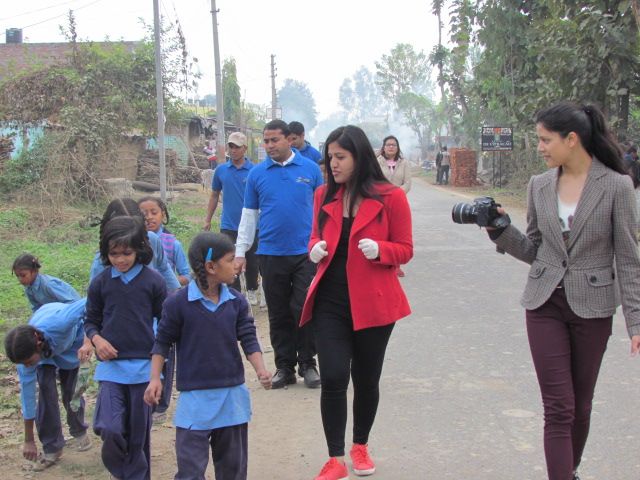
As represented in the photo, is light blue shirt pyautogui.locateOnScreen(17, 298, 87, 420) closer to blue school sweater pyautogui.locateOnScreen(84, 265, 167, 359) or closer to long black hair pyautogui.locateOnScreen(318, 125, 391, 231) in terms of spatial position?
blue school sweater pyautogui.locateOnScreen(84, 265, 167, 359)

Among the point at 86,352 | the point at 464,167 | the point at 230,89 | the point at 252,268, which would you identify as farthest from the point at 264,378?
the point at 230,89

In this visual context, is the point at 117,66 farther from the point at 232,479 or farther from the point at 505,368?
the point at 232,479

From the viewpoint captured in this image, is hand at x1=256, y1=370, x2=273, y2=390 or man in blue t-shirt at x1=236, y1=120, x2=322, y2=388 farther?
man in blue t-shirt at x1=236, y1=120, x2=322, y2=388

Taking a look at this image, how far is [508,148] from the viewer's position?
2967 cm

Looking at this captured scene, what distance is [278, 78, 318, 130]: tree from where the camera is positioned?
147m

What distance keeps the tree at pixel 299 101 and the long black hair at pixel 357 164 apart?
463 ft

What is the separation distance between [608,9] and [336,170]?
12.2 m

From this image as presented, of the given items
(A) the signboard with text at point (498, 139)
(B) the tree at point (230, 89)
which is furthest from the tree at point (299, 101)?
(A) the signboard with text at point (498, 139)

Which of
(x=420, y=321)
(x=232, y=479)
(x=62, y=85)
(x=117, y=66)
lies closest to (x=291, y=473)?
(x=232, y=479)

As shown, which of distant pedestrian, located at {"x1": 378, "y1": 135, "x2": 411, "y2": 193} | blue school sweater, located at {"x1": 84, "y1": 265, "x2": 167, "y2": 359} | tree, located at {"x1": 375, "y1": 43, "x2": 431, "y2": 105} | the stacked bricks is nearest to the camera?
blue school sweater, located at {"x1": 84, "y1": 265, "x2": 167, "y2": 359}

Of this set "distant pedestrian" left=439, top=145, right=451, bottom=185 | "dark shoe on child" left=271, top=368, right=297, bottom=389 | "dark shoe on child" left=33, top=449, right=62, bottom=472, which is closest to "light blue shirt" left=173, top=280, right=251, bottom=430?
"dark shoe on child" left=33, top=449, right=62, bottom=472

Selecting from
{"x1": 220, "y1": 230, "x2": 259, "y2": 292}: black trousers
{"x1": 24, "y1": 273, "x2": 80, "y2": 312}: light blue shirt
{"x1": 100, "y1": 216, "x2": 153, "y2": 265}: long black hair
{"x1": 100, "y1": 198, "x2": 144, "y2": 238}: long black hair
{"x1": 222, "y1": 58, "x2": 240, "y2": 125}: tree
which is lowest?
{"x1": 220, "y1": 230, "x2": 259, "y2": 292}: black trousers

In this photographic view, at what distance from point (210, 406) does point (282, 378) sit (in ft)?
8.42

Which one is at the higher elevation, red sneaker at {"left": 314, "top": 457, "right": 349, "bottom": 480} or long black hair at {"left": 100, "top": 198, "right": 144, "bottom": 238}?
long black hair at {"left": 100, "top": 198, "right": 144, "bottom": 238}
